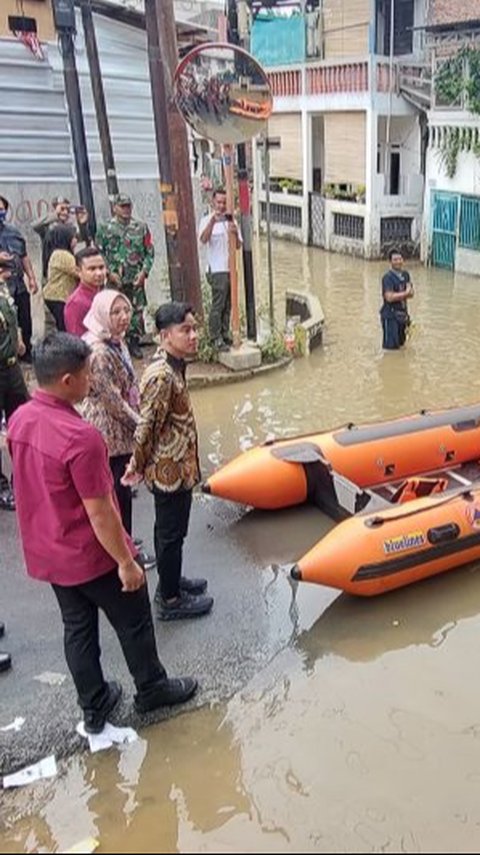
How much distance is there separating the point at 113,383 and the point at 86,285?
0.94m

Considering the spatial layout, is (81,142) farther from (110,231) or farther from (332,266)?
(332,266)

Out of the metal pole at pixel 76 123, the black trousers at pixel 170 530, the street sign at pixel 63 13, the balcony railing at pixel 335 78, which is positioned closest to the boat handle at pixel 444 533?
the black trousers at pixel 170 530

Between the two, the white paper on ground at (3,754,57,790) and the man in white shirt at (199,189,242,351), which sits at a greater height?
the man in white shirt at (199,189,242,351)

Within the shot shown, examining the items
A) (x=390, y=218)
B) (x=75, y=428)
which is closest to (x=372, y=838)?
(x=75, y=428)

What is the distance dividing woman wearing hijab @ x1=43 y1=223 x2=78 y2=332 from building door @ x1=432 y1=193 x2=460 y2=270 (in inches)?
418

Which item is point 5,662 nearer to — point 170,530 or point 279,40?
point 170,530

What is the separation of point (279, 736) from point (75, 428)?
1.57m

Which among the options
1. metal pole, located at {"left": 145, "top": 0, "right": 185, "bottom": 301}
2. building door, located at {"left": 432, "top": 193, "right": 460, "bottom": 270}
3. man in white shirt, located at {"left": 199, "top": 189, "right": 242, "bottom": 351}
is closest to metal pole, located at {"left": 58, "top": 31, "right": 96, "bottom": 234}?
metal pole, located at {"left": 145, "top": 0, "right": 185, "bottom": 301}

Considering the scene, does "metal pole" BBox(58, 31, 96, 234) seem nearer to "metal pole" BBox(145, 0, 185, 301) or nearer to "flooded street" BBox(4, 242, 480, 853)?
"metal pole" BBox(145, 0, 185, 301)

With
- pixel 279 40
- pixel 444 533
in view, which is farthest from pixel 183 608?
pixel 279 40

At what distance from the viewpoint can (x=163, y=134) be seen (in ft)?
24.5

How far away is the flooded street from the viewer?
2.63 metres

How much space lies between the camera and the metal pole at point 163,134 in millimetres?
7100

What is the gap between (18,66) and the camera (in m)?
8.09
